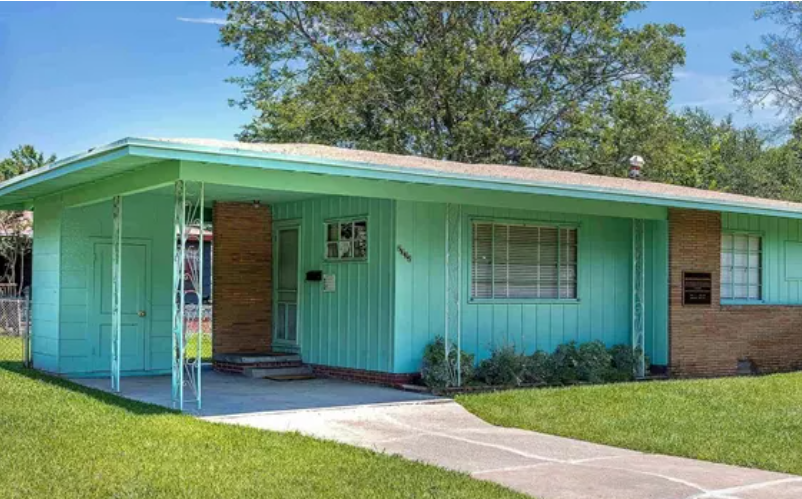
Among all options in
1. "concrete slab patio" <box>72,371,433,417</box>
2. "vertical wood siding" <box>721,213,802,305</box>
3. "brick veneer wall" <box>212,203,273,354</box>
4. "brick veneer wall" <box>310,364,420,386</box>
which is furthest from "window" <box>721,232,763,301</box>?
"brick veneer wall" <box>212,203,273,354</box>

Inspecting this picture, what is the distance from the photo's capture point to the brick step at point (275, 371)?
14.3 m

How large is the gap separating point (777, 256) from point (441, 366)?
26.0ft

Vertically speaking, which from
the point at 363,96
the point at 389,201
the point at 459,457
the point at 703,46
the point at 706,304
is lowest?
the point at 459,457

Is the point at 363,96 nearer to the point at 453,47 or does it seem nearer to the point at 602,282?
the point at 453,47

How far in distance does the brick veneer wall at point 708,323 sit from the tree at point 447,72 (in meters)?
14.1

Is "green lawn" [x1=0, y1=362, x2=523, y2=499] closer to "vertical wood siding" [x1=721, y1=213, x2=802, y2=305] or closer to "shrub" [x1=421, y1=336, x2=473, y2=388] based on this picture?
"shrub" [x1=421, y1=336, x2=473, y2=388]

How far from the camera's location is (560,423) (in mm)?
10234

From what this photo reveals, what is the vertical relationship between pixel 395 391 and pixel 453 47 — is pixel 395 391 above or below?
below

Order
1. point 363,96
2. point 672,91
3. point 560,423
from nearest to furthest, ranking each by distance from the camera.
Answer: point 560,423 → point 363,96 → point 672,91

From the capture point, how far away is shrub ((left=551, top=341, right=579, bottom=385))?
13883 millimetres

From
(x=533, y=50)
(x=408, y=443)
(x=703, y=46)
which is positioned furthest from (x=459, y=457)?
(x=703, y=46)

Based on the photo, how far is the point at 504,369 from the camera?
13.2m

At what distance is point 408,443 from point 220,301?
23.8 feet

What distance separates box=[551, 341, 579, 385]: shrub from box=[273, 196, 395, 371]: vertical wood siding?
259 cm
